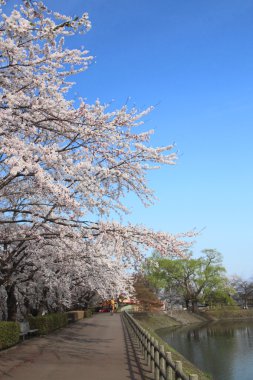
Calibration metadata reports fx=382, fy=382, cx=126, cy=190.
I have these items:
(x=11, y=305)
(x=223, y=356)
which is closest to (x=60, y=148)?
(x=11, y=305)

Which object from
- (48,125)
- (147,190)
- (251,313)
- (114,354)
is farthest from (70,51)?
(251,313)

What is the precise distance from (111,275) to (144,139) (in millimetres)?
13706

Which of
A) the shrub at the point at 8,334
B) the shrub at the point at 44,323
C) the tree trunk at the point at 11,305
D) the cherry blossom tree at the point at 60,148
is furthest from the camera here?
the shrub at the point at 44,323

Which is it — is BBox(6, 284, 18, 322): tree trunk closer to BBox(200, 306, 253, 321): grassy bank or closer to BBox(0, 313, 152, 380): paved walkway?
BBox(0, 313, 152, 380): paved walkway

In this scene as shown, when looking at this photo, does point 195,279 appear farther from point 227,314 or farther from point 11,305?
point 11,305

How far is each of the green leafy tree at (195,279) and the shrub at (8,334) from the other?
2127 inches

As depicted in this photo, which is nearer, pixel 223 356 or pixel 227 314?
pixel 223 356

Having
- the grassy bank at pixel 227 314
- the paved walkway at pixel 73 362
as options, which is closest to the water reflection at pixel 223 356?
the paved walkway at pixel 73 362

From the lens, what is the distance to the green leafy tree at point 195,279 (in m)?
68.9

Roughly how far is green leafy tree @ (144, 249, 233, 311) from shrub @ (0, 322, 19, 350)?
177 feet

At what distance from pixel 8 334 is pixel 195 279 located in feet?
197

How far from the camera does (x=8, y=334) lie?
1430cm

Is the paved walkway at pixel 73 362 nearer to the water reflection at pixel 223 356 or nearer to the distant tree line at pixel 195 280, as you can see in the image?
the water reflection at pixel 223 356

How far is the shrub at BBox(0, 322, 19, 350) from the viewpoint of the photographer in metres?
13.8
